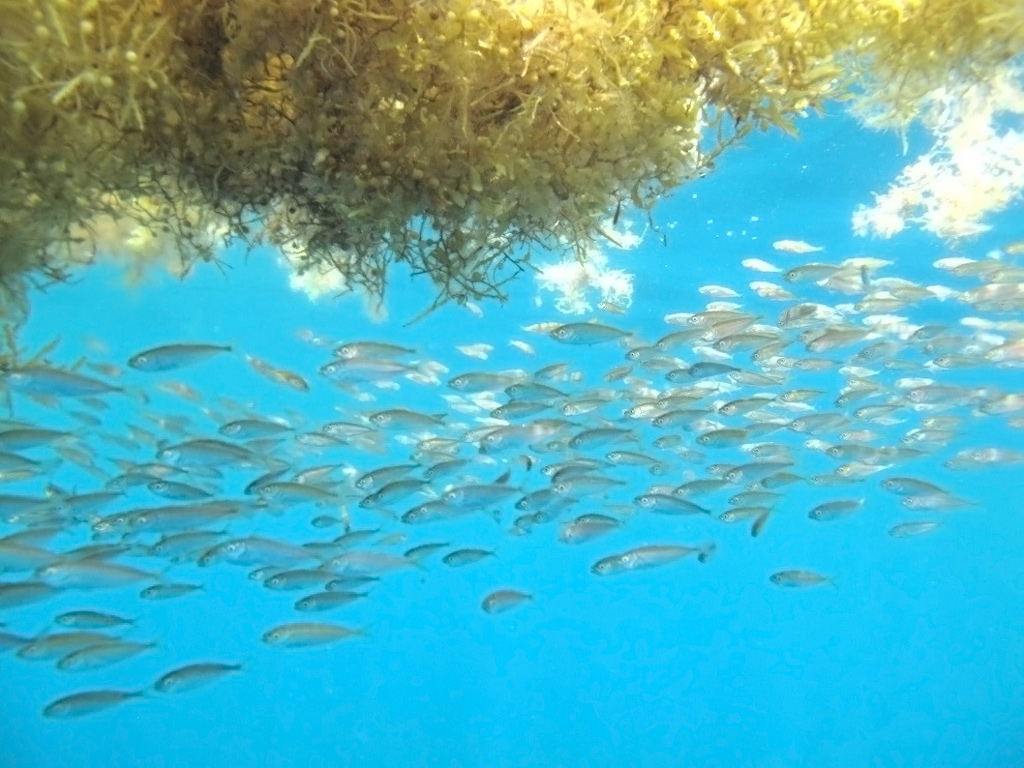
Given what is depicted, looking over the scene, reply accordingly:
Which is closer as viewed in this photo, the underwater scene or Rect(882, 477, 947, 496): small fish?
the underwater scene

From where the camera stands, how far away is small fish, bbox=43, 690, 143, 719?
8008 mm

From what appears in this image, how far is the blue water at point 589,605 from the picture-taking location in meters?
13.5

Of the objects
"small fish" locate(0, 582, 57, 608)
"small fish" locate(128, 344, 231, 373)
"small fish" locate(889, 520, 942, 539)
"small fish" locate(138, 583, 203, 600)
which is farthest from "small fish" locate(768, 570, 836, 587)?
"small fish" locate(0, 582, 57, 608)

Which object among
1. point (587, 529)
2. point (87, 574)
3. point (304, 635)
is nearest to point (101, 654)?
point (87, 574)

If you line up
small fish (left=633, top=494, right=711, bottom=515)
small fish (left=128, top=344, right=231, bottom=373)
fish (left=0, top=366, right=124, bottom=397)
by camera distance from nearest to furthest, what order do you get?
fish (left=0, top=366, right=124, bottom=397) < small fish (left=128, top=344, right=231, bottom=373) < small fish (left=633, top=494, right=711, bottom=515)

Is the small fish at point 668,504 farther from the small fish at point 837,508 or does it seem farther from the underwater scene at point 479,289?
the small fish at point 837,508

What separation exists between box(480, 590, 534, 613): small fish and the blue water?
800 millimetres

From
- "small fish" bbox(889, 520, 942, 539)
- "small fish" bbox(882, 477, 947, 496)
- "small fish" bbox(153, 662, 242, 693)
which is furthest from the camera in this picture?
"small fish" bbox(889, 520, 942, 539)

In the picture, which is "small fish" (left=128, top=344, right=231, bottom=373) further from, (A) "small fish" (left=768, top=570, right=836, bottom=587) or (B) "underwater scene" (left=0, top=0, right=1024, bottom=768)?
(A) "small fish" (left=768, top=570, right=836, bottom=587)

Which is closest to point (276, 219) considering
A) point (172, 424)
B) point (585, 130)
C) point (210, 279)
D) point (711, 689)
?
point (585, 130)

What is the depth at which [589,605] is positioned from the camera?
1813 inches

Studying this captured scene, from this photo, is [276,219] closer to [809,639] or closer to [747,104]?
[747,104]

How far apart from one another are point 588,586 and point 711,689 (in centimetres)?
1077

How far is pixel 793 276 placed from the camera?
26.8 ft
